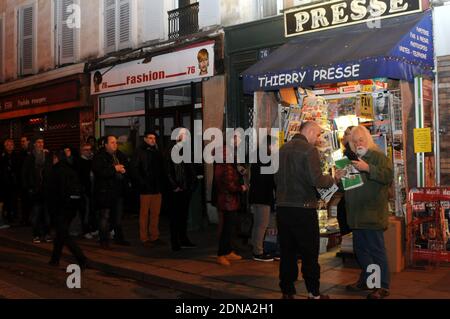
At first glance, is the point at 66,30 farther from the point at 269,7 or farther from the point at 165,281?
the point at 165,281

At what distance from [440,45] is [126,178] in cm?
581

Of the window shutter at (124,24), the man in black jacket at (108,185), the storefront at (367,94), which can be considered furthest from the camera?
the window shutter at (124,24)

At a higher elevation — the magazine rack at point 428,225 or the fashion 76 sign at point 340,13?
the fashion 76 sign at point 340,13

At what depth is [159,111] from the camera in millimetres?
12812

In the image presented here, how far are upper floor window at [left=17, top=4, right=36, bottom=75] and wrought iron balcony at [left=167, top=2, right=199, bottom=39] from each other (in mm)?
6382

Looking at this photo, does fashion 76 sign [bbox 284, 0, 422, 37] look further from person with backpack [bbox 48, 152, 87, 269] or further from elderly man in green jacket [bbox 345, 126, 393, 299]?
person with backpack [bbox 48, 152, 87, 269]

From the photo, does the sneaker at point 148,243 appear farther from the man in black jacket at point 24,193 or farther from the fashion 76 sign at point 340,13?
the fashion 76 sign at point 340,13

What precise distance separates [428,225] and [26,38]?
1474 centimetres

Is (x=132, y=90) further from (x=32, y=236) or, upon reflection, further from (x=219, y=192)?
(x=219, y=192)

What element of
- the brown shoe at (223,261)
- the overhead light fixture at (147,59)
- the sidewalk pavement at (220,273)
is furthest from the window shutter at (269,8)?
the brown shoe at (223,261)

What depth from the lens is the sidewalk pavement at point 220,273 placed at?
598 centimetres

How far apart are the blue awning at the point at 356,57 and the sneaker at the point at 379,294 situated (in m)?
2.84

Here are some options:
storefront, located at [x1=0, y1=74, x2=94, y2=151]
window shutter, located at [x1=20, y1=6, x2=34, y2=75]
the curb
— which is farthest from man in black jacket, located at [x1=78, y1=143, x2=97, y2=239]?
window shutter, located at [x1=20, y1=6, x2=34, y2=75]

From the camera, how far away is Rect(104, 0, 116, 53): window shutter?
14047 millimetres
